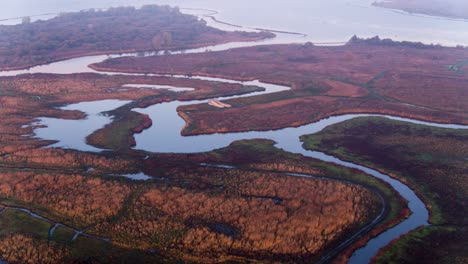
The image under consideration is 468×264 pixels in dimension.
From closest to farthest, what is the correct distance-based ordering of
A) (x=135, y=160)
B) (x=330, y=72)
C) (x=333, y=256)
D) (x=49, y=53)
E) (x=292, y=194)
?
(x=333, y=256)
(x=292, y=194)
(x=135, y=160)
(x=330, y=72)
(x=49, y=53)

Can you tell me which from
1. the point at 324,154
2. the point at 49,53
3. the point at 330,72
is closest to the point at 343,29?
the point at 330,72

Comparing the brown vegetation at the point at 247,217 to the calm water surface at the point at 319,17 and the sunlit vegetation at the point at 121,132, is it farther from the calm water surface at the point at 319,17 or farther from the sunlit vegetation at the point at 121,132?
the calm water surface at the point at 319,17

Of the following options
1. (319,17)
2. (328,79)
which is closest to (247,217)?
(328,79)

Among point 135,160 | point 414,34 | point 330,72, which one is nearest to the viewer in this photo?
point 135,160

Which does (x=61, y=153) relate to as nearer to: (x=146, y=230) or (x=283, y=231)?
(x=146, y=230)

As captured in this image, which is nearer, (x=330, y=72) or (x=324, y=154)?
(x=324, y=154)

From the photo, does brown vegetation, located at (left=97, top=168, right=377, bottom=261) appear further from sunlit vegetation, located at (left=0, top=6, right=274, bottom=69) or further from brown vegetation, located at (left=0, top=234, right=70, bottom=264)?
sunlit vegetation, located at (left=0, top=6, right=274, bottom=69)
